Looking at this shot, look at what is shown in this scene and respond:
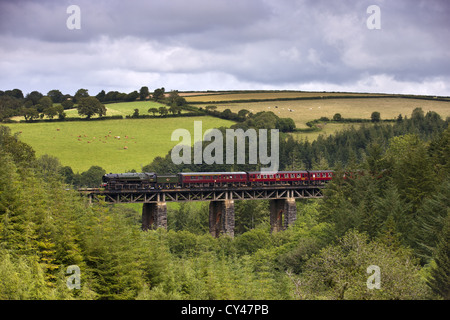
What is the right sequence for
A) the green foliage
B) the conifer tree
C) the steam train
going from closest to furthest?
the green foliage
the conifer tree
the steam train

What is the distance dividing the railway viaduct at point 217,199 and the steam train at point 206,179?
1.07 meters

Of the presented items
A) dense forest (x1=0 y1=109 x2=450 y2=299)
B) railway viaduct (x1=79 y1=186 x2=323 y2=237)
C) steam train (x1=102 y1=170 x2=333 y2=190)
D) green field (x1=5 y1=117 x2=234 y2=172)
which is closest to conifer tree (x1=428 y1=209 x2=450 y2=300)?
dense forest (x1=0 y1=109 x2=450 y2=299)

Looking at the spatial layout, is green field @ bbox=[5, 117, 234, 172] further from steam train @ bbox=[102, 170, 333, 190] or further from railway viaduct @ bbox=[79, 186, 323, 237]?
steam train @ bbox=[102, 170, 333, 190]

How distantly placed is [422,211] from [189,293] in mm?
38457

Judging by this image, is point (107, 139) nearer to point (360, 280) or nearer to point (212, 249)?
point (212, 249)

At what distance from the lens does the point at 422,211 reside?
235 ft

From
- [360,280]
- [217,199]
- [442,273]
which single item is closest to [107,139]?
[217,199]

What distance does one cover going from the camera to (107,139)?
170125mm

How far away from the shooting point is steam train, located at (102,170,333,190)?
95.6m

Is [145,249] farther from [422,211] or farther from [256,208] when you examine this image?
[256,208]

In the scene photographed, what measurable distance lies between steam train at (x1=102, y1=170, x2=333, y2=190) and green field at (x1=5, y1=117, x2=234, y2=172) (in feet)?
169

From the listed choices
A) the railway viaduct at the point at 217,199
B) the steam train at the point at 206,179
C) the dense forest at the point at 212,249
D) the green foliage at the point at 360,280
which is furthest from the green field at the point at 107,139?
the green foliage at the point at 360,280

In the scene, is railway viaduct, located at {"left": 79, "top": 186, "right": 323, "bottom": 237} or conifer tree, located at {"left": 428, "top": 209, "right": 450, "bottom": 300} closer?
conifer tree, located at {"left": 428, "top": 209, "right": 450, "bottom": 300}

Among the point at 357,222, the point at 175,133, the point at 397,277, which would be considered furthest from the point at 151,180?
the point at 175,133
